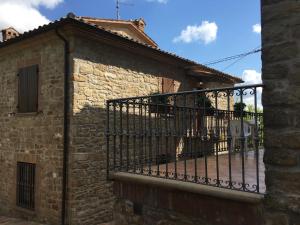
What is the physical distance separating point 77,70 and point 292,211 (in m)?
6.20

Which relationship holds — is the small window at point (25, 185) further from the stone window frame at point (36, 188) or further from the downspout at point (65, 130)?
the downspout at point (65, 130)

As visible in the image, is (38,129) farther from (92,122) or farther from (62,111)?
(92,122)

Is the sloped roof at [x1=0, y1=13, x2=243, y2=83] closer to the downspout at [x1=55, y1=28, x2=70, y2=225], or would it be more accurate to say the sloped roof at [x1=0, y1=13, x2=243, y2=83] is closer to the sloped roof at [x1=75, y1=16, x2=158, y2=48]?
the downspout at [x1=55, y1=28, x2=70, y2=225]

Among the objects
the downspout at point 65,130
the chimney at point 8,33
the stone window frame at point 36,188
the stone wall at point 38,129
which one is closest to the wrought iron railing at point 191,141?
the downspout at point 65,130

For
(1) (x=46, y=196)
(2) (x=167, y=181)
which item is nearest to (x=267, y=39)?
(2) (x=167, y=181)

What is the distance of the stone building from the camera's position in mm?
7828

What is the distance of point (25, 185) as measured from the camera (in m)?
9.02

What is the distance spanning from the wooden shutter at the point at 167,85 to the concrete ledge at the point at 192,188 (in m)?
6.07

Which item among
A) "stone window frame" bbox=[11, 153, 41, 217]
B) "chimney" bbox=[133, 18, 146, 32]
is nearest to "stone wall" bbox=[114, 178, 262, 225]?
"stone window frame" bbox=[11, 153, 41, 217]

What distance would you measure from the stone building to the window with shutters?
0.03 meters

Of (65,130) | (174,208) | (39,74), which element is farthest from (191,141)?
(39,74)

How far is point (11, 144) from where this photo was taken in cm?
959

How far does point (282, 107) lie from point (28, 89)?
759 cm

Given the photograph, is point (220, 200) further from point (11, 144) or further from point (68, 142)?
point (11, 144)
